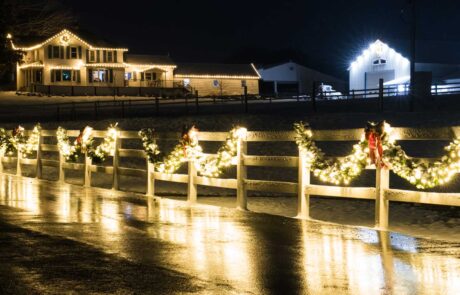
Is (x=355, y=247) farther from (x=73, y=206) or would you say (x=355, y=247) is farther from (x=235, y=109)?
(x=235, y=109)

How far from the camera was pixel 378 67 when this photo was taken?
66562 mm

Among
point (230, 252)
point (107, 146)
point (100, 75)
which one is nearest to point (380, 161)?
point (230, 252)

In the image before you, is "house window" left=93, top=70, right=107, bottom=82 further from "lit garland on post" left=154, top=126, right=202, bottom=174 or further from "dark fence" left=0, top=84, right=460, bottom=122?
"lit garland on post" left=154, top=126, right=202, bottom=174

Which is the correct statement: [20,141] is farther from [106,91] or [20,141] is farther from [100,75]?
[100,75]

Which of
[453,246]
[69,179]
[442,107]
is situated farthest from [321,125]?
[453,246]

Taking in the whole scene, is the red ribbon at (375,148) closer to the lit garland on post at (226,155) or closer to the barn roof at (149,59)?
the lit garland on post at (226,155)

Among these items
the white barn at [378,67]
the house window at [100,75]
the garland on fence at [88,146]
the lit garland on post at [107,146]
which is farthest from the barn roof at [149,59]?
the lit garland on post at [107,146]

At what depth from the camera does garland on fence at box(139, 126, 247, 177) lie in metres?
13.8

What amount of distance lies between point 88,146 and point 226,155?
6.31 m

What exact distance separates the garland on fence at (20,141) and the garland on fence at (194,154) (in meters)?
7.10

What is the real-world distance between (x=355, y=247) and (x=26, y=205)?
6.73m

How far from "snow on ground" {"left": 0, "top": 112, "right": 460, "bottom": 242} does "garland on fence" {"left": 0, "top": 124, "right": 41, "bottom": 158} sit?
169cm

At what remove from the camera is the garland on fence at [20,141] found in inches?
889

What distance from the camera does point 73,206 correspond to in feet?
45.2
